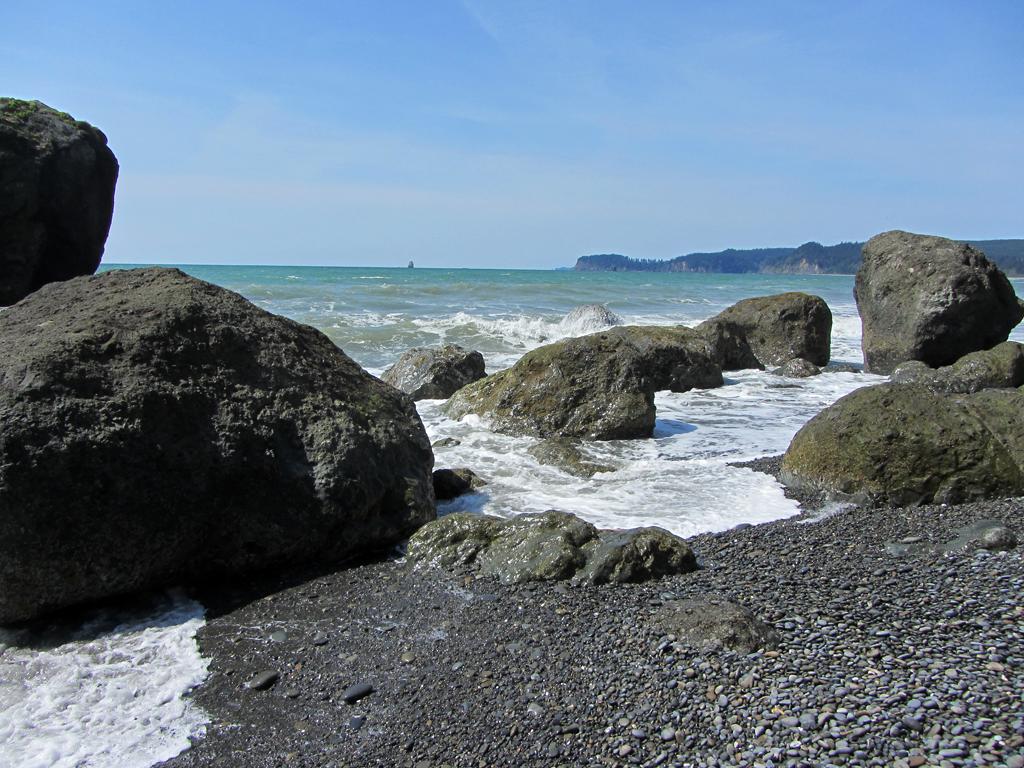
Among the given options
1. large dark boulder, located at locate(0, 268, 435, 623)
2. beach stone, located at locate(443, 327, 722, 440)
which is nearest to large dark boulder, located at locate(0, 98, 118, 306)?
beach stone, located at locate(443, 327, 722, 440)

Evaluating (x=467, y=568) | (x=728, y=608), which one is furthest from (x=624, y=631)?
(x=467, y=568)

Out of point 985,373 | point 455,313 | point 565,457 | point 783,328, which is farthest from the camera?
point 455,313

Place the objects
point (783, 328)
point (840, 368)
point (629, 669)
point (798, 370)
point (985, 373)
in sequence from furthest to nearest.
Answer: point (783, 328) → point (840, 368) → point (798, 370) → point (985, 373) → point (629, 669)

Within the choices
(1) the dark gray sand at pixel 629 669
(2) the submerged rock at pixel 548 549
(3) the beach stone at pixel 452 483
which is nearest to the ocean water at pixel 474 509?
(3) the beach stone at pixel 452 483

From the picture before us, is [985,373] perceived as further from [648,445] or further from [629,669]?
[629,669]

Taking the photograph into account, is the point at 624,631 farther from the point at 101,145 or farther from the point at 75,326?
the point at 101,145

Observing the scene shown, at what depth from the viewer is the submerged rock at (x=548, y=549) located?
5.74 m

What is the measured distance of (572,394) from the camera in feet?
37.2

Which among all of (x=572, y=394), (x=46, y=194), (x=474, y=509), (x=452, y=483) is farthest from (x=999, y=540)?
(x=46, y=194)

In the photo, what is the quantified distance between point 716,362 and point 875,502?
8150mm

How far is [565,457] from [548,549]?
365 centimetres

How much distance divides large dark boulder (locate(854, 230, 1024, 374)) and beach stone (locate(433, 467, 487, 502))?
1173cm

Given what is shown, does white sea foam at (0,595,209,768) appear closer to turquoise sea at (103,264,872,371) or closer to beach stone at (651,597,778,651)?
beach stone at (651,597,778,651)

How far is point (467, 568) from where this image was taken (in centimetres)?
613
